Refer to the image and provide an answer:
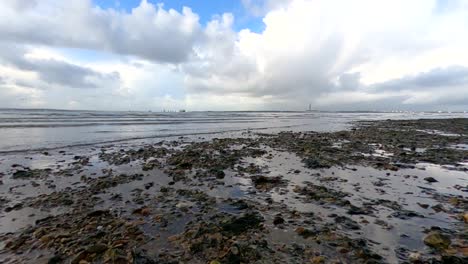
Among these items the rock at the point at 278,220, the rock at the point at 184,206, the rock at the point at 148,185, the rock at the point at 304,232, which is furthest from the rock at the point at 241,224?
the rock at the point at 148,185

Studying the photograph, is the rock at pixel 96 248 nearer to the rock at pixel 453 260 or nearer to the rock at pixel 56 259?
the rock at pixel 56 259

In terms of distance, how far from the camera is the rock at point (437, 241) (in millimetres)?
5287

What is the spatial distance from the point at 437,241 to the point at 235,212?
4.17 metres

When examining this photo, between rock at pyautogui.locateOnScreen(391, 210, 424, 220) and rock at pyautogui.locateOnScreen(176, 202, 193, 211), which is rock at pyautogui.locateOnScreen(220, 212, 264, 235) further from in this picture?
rock at pyautogui.locateOnScreen(391, 210, 424, 220)

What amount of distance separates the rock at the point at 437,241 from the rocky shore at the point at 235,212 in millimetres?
18

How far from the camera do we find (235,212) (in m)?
7.32

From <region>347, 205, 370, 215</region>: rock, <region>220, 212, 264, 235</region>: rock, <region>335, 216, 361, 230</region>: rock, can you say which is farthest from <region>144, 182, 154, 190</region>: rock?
<region>347, 205, 370, 215</region>: rock

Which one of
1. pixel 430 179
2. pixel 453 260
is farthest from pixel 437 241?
pixel 430 179

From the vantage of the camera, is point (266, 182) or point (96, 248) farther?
point (266, 182)

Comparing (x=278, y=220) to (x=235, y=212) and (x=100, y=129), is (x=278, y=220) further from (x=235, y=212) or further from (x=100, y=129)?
(x=100, y=129)

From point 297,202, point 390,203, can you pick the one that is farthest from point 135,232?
point 390,203

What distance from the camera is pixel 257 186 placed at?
978 cm

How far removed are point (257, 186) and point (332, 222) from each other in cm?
351

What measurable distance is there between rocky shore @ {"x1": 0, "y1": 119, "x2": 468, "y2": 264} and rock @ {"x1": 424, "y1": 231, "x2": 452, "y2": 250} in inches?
0.7
